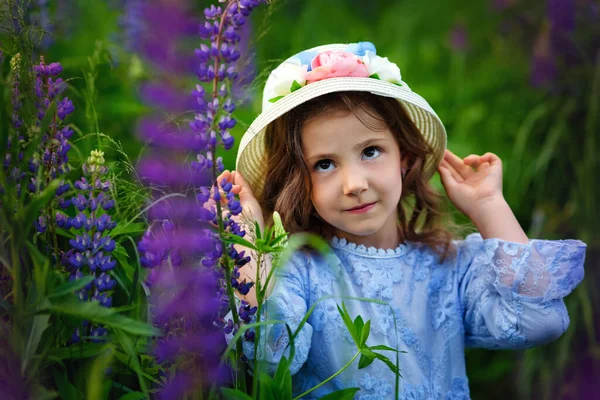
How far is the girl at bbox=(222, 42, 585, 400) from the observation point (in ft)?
5.79

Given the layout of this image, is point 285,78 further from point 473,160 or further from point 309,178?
point 473,160

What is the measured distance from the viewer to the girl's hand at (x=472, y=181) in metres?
2.02

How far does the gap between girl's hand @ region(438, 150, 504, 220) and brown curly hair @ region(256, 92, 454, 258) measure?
6cm

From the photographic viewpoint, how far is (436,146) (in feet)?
6.70

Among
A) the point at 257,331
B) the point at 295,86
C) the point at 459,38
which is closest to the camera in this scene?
the point at 257,331

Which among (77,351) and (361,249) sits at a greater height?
(361,249)

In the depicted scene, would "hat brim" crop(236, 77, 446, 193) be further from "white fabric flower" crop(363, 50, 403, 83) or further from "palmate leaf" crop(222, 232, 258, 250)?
"palmate leaf" crop(222, 232, 258, 250)

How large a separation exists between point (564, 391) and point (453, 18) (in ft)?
8.78

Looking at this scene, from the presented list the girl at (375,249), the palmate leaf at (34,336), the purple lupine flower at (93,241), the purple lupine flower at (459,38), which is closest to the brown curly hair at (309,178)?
the girl at (375,249)

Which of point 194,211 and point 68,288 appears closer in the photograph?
point 68,288

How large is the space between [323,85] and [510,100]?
7.09 ft

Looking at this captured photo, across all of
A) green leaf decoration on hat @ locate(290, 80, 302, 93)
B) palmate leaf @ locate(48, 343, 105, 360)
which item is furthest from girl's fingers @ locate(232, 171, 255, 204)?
palmate leaf @ locate(48, 343, 105, 360)

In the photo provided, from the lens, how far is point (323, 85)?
1727mm

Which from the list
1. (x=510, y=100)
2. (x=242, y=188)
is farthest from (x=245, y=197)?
(x=510, y=100)
